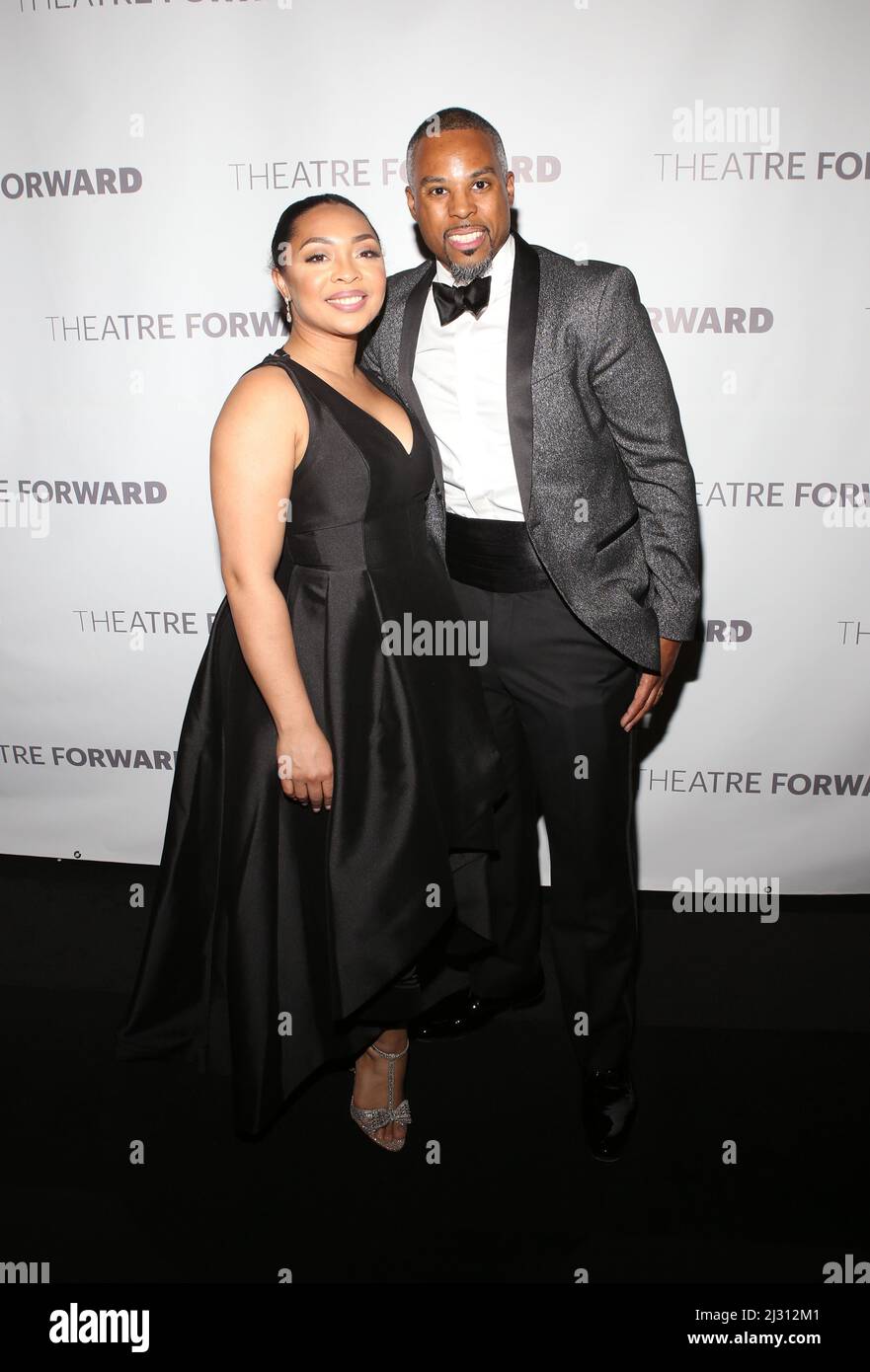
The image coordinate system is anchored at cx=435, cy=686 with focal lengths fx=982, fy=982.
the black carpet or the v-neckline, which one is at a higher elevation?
the v-neckline

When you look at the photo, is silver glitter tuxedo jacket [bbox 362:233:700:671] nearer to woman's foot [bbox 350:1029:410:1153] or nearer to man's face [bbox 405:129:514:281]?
man's face [bbox 405:129:514:281]

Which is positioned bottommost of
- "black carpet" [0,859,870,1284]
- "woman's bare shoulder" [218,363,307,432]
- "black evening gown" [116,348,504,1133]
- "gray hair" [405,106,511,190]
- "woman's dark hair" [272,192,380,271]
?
"black carpet" [0,859,870,1284]

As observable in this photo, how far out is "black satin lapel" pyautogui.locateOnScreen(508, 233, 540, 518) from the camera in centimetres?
174

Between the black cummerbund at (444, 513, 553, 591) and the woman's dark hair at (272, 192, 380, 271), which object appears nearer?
the woman's dark hair at (272, 192, 380, 271)

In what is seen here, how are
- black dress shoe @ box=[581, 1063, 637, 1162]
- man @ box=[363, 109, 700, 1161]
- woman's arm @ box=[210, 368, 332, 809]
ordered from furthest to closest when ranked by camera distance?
black dress shoe @ box=[581, 1063, 637, 1162] → man @ box=[363, 109, 700, 1161] → woman's arm @ box=[210, 368, 332, 809]

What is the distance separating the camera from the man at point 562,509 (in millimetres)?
1722

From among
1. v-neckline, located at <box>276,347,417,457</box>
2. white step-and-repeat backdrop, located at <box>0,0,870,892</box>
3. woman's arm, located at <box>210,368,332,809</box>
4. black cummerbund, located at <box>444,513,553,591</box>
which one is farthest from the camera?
white step-and-repeat backdrop, located at <box>0,0,870,892</box>

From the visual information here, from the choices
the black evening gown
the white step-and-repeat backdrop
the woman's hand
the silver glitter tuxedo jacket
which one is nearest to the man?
the silver glitter tuxedo jacket

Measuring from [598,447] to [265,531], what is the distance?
656 millimetres

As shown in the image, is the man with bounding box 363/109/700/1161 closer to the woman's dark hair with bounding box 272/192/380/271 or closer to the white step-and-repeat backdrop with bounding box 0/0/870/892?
the woman's dark hair with bounding box 272/192/380/271

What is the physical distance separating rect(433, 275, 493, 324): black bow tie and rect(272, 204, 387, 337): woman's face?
214mm

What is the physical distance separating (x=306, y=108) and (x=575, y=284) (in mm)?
1088

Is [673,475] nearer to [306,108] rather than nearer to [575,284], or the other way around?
[575,284]
